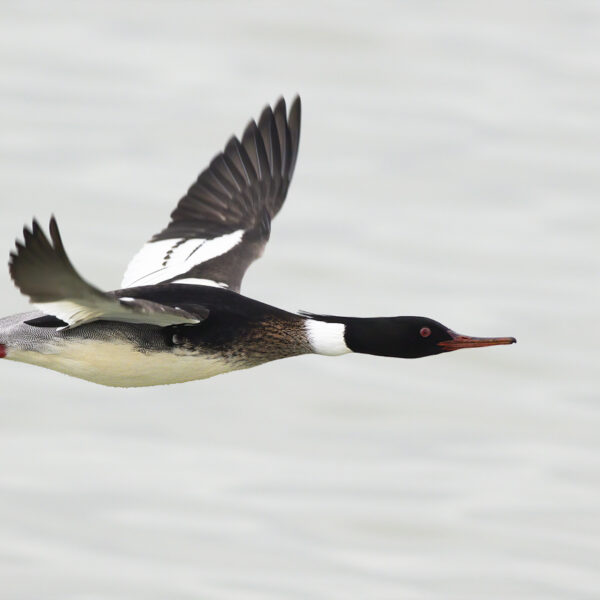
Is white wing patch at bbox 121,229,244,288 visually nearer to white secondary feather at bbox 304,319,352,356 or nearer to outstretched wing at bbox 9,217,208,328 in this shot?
white secondary feather at bbox 304,319,352,356

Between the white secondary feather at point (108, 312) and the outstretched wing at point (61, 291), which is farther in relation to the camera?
the white secondary feather at point (108, 312)

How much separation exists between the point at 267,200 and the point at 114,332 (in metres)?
2.77

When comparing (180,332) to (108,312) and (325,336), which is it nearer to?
(108,312)

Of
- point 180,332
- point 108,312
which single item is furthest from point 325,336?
point 108,312

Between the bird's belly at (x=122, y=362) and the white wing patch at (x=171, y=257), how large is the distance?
1530 millimetres

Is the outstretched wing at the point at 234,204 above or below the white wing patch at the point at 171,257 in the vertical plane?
above

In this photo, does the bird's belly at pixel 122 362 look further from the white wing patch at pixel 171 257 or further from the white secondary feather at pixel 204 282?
the white wing patch at pixel 171 257

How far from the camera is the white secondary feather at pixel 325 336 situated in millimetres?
10719

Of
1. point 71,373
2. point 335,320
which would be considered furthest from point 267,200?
point 71,373

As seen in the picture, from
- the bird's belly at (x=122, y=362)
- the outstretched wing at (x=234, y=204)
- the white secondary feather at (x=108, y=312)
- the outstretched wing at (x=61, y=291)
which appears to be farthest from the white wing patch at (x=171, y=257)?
the outstretched wing at (x=61, y=291)

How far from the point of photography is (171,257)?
1209cm

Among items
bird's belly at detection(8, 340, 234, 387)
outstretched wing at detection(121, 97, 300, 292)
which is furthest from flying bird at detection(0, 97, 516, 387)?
outstretched wing at detection(121, 97, 300, 292)

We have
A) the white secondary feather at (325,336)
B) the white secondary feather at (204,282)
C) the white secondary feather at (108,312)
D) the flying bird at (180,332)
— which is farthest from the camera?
the white secondary feather at (204,282)

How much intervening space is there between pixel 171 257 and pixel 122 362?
207cm
